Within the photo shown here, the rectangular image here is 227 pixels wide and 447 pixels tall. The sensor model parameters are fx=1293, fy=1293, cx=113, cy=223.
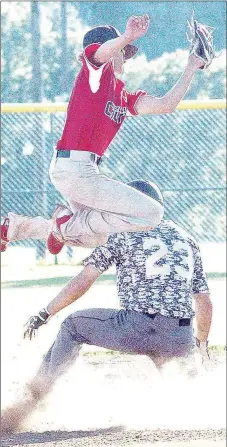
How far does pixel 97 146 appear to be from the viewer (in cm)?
518

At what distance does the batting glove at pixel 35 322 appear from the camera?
568 centimetres

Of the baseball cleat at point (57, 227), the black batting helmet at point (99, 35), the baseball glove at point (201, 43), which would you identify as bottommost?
the baseball cleat at point (57, 227)

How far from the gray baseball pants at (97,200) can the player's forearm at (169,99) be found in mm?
338

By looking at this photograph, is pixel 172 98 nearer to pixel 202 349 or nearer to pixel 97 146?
pixel 97 146

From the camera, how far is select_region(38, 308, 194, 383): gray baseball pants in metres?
5.55

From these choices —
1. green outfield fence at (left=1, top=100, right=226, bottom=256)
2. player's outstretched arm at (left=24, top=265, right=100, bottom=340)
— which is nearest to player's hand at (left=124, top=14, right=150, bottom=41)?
player's outstretched arm at (left=24, top=265, right=100, bottom=340)

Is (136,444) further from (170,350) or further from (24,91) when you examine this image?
(24,91)

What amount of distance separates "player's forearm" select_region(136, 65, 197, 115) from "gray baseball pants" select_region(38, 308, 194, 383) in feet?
2.95

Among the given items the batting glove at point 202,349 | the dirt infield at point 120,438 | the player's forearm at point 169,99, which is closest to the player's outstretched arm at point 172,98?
the player's forearm at point 169,99

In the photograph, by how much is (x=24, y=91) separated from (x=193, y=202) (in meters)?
5.75

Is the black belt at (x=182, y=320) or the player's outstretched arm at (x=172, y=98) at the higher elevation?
the player's outstretched arm at (x=172, y=98)

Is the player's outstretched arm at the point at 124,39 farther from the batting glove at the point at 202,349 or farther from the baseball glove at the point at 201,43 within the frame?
the batting glove at the point at 202,349

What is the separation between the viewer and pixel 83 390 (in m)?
6.75

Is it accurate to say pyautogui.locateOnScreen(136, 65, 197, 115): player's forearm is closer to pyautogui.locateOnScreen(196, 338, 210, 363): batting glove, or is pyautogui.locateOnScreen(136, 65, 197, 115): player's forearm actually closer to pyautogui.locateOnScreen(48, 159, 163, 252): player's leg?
pyautogui.locateOnScreen(48, 159, 163, 252): player's leg
